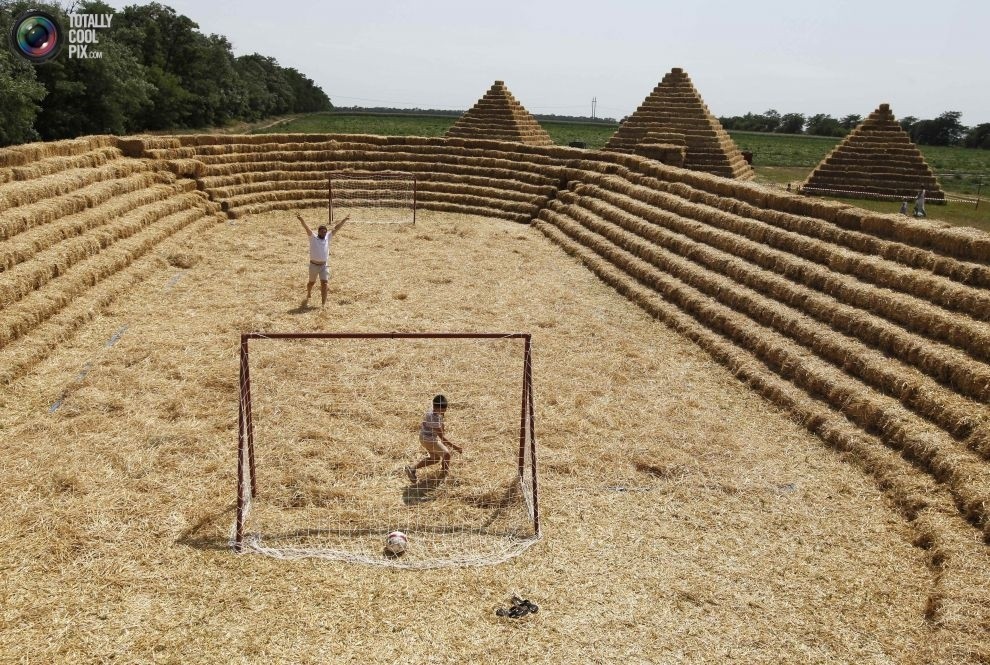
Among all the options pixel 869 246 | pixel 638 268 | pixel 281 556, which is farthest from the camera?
pixel 638 268

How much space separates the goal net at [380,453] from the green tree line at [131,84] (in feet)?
104

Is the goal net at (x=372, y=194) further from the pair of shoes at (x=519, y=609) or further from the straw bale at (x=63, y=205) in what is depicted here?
the pair of shoes at (x=519, y=609)

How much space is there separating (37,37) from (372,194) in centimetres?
2572

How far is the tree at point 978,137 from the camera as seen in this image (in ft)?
376

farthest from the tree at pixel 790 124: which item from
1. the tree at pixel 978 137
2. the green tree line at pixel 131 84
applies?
the green tree line at pixel 131 84

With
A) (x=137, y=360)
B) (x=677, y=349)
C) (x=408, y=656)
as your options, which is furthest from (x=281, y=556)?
(x=677, y=349)

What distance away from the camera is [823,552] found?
7578 mm

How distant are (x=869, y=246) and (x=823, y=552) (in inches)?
308

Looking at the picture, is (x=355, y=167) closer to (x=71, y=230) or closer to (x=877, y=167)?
(x=71, y=230)

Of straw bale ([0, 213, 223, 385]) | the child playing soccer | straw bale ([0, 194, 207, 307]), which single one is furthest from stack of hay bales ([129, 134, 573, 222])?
the child playing soccer

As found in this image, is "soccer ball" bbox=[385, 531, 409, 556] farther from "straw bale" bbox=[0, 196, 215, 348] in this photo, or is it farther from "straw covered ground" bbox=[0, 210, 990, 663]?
"straw bale" bbox=[0, 196, 215, 348]

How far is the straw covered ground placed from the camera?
20.4 feet

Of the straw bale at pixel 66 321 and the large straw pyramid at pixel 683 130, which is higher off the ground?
the large straw pyramid at pixel 683 130

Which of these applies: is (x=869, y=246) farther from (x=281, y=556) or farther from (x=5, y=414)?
(x=5, y=414)
